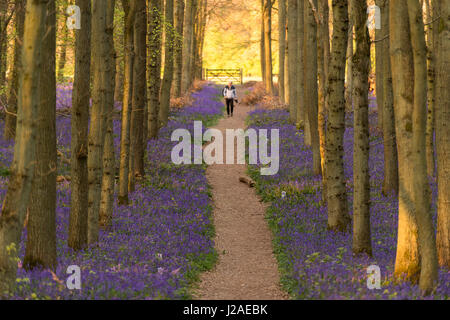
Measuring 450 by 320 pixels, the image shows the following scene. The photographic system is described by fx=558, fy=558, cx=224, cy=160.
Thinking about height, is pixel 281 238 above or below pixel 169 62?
below

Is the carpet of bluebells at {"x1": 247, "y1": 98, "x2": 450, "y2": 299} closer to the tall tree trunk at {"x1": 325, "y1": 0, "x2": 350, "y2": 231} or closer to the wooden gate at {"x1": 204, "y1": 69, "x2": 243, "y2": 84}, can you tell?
the tall tree trunk at {"x1": 325, "y1": 0, "x2": 350, "y2": 231}

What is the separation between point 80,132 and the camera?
414 inches

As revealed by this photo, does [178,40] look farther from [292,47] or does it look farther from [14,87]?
[14,87]

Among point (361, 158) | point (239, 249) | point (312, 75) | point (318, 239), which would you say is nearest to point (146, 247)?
point (239, 249)

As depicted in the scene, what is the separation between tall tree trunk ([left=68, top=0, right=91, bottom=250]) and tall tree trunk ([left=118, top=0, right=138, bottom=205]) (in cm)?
302

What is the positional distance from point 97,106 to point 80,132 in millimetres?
918

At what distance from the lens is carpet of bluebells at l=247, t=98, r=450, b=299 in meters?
8.55

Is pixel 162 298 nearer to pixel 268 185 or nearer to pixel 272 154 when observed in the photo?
pixel 268 185

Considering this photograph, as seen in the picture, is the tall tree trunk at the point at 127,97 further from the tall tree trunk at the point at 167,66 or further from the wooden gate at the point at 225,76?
the wooden gate at the point at 225,76

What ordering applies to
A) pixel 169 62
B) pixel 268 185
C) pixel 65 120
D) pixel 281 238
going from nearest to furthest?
pixel 281 238 < pixel 268 185 < pixel 169 62 < pixel 65 120

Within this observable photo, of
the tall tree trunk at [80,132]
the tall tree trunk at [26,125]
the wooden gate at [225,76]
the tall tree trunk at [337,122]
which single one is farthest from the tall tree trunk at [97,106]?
the wooden gate at [225,76]

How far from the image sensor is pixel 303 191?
17.4m
